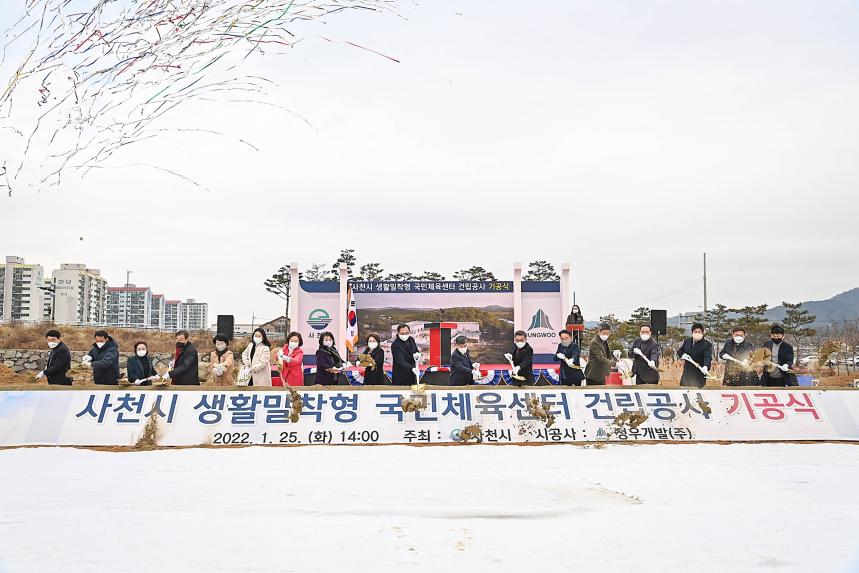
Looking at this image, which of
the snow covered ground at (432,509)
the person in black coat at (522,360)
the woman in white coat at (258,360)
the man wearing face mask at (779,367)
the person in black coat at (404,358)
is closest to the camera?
the snow covered ground at (432,509)

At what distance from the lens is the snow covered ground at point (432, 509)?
416 cm

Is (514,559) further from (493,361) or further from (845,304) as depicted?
(845,304)

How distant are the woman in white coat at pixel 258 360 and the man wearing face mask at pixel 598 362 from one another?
4552 millimetres

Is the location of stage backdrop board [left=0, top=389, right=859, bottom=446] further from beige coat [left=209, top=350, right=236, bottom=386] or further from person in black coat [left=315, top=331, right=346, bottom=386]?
person in black coat [left=315, top=331, right=346, bottom=386]

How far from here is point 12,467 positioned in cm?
707

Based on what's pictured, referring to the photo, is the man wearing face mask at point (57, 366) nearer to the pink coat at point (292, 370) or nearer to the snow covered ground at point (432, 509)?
the snow covered ground at point (432, 509)

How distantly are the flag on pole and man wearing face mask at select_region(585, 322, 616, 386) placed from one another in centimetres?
952

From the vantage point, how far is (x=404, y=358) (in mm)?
10617

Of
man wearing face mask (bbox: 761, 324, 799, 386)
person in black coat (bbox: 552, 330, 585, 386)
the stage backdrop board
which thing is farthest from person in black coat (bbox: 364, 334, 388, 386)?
man wearing face mask (bbox: 761, 324, 799, 386)

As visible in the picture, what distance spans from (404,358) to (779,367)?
5030 mm

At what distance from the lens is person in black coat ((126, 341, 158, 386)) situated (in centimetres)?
962

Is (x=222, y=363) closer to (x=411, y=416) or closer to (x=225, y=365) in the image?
(x=225, y=365)

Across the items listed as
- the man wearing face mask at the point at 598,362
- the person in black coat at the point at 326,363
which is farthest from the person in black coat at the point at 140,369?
the man wearing face mask at the point at 598,362

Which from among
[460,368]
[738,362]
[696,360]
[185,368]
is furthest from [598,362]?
[185,368]
